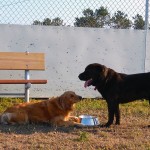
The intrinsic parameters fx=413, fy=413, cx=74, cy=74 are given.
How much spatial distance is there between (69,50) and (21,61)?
119cm

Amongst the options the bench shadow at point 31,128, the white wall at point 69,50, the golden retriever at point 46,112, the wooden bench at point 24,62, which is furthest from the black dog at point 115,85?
the white wall at point 69,50

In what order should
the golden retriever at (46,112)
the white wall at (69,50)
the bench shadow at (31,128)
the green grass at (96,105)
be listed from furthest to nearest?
the white wall at (69,50)
the green grass at (96,105)
the golden retriever at (46,112)
the bench shadow at (31,128)

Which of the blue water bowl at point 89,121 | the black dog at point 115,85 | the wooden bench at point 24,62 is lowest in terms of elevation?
the blue water bowl at point 89,121

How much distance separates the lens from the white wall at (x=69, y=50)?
27.1 feet

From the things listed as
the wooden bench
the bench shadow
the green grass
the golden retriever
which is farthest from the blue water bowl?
the wooden bench

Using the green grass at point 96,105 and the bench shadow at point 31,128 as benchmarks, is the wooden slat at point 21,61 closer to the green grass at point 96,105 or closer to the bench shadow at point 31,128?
the green grass at point 96,105

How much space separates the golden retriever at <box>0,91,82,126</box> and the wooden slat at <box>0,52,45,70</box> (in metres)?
1.55

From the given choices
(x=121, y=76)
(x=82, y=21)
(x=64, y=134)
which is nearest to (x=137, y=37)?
(x=82, y=21)

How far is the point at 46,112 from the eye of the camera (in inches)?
243

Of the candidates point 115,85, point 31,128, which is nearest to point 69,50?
point 115,85

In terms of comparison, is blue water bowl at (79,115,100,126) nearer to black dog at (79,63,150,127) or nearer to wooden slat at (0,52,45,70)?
black dog at (79,63,150,127)

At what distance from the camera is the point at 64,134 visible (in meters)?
5.50

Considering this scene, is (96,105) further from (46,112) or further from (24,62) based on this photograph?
(46,112)

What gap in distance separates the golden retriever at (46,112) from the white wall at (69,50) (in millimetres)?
2160
